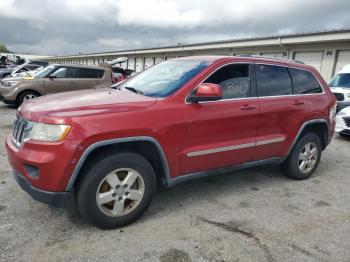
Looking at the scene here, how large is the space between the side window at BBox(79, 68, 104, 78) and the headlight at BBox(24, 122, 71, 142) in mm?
8620

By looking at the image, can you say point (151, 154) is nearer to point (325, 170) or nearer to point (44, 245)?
point (44, 245)

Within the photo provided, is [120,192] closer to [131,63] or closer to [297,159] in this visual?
[297,159]

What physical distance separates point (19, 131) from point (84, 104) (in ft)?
2.37

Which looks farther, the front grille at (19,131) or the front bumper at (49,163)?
the front grille at (19,131)

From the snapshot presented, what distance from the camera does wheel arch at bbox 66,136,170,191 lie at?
284 cm

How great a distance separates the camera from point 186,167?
137 inches

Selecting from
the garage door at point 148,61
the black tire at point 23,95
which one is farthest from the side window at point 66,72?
the garage door at point 148,61

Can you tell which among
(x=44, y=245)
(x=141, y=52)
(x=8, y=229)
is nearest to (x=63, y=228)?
(x=44, y=245)

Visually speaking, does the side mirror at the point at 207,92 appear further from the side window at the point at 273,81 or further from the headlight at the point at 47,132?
the headlight at the point at 47,132

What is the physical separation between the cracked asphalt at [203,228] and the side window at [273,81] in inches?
53.1

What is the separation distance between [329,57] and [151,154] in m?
15.3

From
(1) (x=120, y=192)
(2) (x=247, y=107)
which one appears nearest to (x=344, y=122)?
(2) (x=247, y=107)

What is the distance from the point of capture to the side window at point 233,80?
375 cm

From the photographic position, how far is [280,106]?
4215 millimetres
